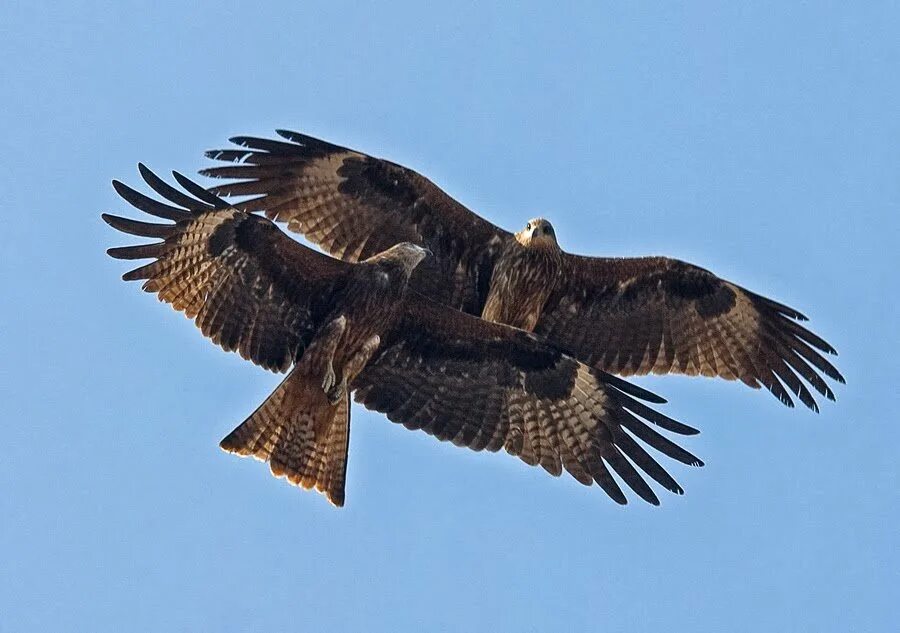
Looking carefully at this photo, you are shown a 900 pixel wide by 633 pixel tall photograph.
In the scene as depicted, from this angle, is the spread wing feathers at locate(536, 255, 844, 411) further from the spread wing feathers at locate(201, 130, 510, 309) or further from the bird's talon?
the bird's talon

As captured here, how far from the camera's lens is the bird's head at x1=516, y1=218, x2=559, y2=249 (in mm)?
14297

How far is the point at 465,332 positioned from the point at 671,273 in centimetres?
214

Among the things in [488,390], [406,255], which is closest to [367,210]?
[406,255]

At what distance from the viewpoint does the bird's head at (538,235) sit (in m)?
14.3

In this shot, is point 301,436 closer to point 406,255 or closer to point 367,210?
point 406,255

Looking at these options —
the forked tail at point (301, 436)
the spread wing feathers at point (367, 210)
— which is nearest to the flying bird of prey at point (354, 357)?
the forked tail at point (301, 436)

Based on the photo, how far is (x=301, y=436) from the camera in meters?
13.1

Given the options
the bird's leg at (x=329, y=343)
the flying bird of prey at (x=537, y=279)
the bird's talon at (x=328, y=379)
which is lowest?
the bird's talon at (x=328, y=379)

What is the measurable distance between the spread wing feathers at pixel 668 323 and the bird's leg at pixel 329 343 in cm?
215

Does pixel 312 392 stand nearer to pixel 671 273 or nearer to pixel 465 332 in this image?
pixel 465 332

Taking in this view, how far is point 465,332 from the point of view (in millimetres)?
13398

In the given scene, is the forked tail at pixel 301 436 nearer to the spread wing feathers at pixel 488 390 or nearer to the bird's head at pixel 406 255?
the spread wing feathers at pixel 488 390

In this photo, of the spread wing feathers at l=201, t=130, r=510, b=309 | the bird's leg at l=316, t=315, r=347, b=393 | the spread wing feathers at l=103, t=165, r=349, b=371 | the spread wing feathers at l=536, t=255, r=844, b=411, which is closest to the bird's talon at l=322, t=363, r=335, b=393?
the bird's leg at l=316, t=315, r=347, b=393

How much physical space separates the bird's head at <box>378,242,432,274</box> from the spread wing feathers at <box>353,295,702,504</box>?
0.85ft
